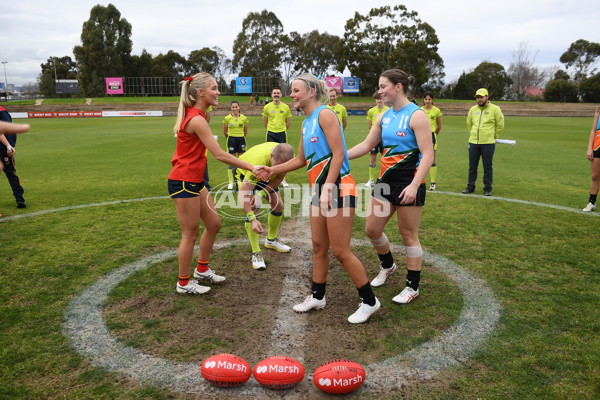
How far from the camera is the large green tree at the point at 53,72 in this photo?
88.8 meters

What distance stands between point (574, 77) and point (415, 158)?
107 meters

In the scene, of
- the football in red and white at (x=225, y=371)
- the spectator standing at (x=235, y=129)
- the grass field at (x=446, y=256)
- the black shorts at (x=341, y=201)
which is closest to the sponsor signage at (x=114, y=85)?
the grass field at (x=446, y=256)

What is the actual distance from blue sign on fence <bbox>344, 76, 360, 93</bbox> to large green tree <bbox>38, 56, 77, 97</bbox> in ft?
199

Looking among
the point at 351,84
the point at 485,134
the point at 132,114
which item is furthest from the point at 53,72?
the point at 485,134

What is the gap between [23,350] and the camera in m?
3.85

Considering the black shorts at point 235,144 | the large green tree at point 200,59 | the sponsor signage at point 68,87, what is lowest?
the black shorts at point 235,144

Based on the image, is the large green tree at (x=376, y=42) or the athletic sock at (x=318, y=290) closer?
the athletic sock at (x=318, y=290)

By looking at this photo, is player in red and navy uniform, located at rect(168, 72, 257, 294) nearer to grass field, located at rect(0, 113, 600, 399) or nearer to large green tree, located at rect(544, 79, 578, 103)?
grass field, located at rect(0, 113, 600, 399)

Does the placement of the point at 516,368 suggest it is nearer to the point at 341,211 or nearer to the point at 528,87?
the point at 341,211

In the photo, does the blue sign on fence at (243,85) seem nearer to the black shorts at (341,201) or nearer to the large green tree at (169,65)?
the large green tree at (169,65)

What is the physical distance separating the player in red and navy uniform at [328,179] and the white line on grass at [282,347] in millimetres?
771

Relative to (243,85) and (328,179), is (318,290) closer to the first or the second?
(328,179)


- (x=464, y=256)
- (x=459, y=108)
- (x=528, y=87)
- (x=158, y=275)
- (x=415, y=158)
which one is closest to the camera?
(x=415, y=158)

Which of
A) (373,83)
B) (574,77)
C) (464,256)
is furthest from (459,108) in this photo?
(464,256)
